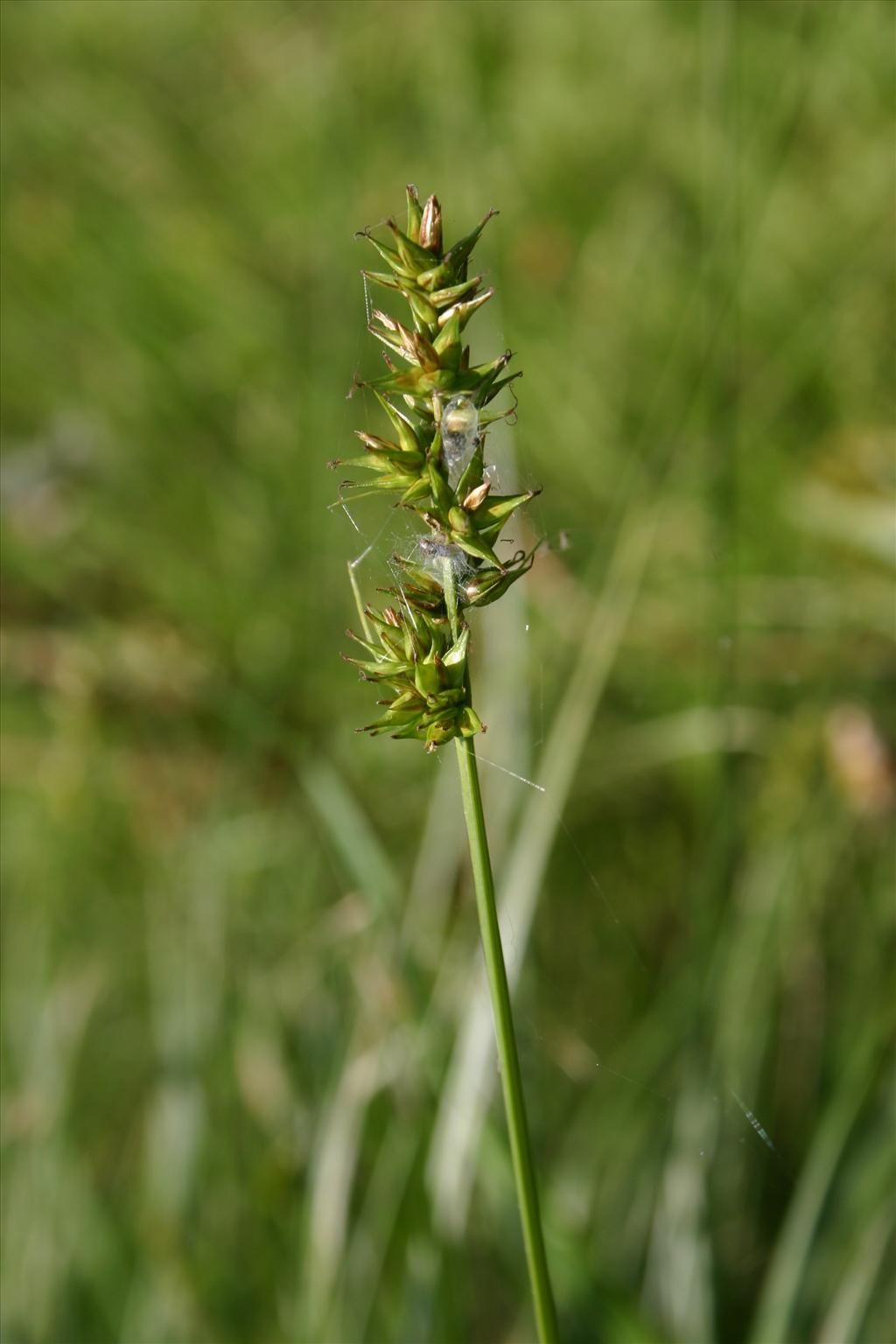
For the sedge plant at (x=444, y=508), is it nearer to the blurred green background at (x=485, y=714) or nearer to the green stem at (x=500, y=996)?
the green stem at (x=500, y=996)

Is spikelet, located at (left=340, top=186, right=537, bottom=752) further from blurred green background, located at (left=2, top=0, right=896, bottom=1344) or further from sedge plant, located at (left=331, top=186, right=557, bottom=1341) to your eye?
blurred green background, located at (left=2, top=0, right=896, bottom=1344)

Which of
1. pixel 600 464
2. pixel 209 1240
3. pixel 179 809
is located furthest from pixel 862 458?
pixel 209 1240

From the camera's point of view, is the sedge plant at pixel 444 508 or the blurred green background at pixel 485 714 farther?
the blurred green background at pixel 485 714

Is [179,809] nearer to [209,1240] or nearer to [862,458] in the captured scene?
[209,1240]

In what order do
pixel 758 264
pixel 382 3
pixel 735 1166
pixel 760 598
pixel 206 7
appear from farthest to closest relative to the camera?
pixel 206 7
pixel 382 3
pixel 758 264
pixel 760 598
pixel 735 1166

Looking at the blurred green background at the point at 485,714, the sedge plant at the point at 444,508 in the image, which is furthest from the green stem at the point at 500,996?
the blurred green background at the point at 485,714
